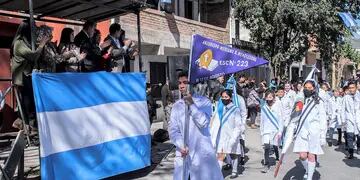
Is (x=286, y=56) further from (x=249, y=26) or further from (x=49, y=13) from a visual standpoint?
(x=49, y=13)

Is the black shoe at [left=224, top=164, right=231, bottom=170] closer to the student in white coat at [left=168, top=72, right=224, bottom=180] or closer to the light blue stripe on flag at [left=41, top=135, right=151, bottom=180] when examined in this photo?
the light blue stripe on flag at [left=41, top=135, right=151, bottom=180]

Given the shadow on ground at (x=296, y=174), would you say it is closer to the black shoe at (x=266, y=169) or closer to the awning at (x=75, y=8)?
the black shoe at (x=266, y=169)

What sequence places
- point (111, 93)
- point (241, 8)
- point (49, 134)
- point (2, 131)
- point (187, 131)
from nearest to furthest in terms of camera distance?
1. point (187, 131)
2. point (49, 134)
3. point (111, 93)
4. point (2, 131)
5. point (241, 8)

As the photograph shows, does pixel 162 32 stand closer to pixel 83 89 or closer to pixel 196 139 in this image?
pixel 83 89

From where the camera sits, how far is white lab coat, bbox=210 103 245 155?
8648 millimetres

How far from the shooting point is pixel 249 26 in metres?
20.1

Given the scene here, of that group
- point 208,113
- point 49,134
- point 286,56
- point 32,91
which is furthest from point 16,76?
point 286,56

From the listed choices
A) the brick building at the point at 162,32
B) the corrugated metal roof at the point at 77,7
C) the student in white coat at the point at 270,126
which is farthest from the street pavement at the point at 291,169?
the brick building at the point at 162,32

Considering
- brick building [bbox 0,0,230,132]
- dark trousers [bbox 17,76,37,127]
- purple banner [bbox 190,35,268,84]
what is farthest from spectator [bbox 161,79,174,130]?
dark trousers [bbox 17,76,37,127]

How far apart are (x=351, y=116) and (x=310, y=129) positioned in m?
3.59

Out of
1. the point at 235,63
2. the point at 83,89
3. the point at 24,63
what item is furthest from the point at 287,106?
the point at 24,63

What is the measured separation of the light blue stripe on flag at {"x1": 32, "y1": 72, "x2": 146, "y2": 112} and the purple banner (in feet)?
5.62

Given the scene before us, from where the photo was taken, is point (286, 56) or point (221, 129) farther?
point (286, 56)

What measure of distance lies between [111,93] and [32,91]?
1306 millimetres
